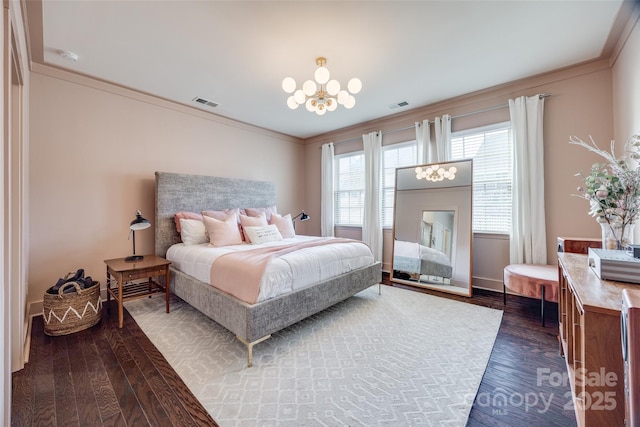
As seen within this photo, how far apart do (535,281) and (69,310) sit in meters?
4.47

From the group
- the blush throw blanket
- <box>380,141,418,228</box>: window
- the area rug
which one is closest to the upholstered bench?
the area rug

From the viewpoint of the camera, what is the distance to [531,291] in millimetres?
2545

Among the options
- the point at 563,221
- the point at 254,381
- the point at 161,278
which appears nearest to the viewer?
the point at 254,381

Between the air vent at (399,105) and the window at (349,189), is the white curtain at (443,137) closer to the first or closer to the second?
the air vent at (399,105)

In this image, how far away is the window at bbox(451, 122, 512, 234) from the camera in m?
3.43

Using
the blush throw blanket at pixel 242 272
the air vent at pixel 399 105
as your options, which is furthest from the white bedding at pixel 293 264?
the air vent at pixel 399 105

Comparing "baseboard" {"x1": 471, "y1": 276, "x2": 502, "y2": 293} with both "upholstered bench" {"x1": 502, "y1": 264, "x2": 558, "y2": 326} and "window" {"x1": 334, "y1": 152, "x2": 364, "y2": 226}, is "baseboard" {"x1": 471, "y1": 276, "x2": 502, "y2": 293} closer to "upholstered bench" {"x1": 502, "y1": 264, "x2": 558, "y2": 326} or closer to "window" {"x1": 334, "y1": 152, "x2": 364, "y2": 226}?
"upholstered bench" {"x1": 502, "y1": 264, "x2": 558, "y2": 326}

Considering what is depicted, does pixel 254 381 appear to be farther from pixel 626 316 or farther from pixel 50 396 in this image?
pixel 626 316

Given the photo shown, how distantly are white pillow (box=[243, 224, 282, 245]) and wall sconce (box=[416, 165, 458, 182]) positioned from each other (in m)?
2.41

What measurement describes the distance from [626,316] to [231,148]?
4.69 meters

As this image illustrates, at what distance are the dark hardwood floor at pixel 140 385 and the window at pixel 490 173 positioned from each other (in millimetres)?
1493

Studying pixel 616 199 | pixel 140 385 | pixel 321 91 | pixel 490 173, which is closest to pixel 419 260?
pixel 490 173

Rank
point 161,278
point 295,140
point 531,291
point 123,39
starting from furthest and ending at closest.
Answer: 1. point 295,140
2. point 161,278
3. point 531,291
4. point 123,39

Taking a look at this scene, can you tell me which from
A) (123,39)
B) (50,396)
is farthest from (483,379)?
(123,39)
